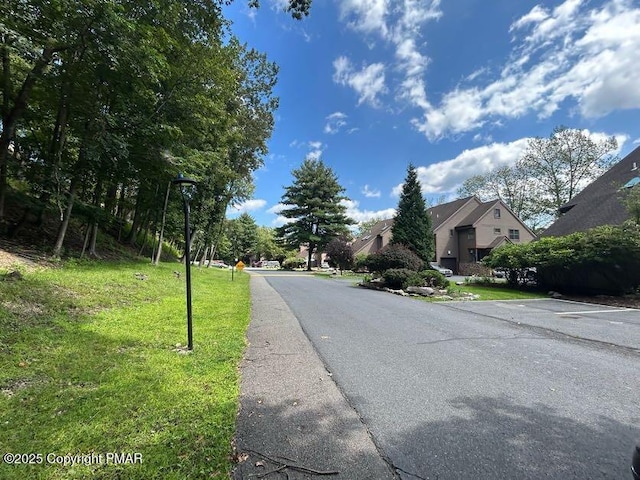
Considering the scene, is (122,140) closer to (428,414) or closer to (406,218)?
(428,414)

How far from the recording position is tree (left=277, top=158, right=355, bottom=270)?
4450cm

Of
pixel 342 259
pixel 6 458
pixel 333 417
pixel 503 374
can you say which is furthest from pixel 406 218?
pixel 6 458

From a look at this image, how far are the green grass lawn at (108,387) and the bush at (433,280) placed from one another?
11620 mm

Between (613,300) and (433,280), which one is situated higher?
(433,280)

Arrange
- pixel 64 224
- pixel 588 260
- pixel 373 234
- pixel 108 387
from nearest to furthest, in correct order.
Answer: pixel 108 387 < pixel 64 224 < pixel 588 260 < pixel 373 234

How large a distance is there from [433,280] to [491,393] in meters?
13.0

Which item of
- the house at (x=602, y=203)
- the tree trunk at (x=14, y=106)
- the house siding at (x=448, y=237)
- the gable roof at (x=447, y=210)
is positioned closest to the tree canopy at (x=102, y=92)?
the tree trunk at (x=14, y=106)

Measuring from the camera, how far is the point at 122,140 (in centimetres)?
991

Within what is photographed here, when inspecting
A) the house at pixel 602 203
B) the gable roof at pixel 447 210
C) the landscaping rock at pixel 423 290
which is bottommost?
the landscaping rock at pixel 423 290

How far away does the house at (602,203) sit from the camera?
19.1 meters

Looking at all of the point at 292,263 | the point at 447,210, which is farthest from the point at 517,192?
the point at 292,263

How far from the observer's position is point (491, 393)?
379 cm

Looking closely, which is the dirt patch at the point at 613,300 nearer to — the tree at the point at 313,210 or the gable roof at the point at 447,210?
the gable roof at the point at 447,210

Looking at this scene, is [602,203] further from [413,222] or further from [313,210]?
[313,210]
